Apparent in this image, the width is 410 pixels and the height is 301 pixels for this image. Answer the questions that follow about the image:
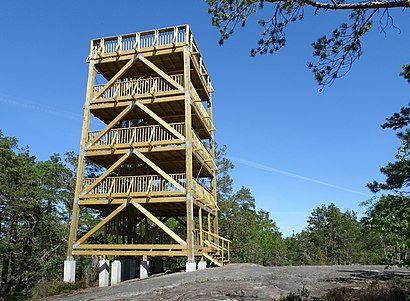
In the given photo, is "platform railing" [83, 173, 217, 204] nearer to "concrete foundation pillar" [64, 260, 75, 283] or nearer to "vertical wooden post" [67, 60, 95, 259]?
"vertical wooden post" [67, 60, 95, 259]

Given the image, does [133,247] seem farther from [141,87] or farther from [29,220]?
[29,220]

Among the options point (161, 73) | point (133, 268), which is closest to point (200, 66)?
point (161, 73)

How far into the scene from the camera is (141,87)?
19.1 m

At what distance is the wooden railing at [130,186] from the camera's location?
17.3 meters

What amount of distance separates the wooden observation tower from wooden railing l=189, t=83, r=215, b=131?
0.11 m

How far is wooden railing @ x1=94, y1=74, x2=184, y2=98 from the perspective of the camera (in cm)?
1872

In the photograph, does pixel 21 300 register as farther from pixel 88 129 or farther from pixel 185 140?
pixel 185 140

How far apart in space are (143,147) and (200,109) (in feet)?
15.2

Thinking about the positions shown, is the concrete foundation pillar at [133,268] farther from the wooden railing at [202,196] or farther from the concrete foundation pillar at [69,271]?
the wooden railing at [202,196]

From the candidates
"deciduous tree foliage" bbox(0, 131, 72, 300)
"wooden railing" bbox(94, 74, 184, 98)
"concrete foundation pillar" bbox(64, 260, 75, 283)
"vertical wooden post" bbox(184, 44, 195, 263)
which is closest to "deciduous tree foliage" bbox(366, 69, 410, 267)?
"vertical wooden post" bbox(184, 44, 195, 263)

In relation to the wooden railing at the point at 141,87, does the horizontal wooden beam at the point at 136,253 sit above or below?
below

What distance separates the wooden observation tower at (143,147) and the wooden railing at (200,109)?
115mm

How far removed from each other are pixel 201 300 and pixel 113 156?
1229 centimetres

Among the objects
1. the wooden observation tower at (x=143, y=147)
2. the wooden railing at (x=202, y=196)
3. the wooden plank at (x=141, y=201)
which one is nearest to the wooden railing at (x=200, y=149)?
the wooden observation tower at (x=143, y=147)
